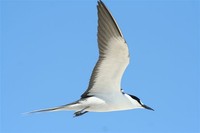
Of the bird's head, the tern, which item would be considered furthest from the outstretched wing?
the bird's head

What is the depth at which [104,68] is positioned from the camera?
9664mm

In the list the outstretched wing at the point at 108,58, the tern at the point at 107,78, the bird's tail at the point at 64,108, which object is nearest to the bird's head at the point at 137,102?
the tern at the point at 107,78

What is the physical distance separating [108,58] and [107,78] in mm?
467

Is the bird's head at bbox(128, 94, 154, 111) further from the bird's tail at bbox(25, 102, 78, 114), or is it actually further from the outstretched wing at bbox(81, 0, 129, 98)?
the bird's tail at bbox(25, 102, 78, 114)

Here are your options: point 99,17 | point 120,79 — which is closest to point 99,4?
point 99,17

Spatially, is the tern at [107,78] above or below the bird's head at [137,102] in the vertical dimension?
above

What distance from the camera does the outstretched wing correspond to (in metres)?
8.98

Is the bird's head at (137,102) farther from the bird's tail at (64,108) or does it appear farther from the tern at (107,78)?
the bird's tail at (64,108)

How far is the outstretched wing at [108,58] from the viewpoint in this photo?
354 inches

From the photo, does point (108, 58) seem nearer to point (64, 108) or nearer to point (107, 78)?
point (107, 78)

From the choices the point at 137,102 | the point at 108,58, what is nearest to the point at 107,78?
the point at 108,58

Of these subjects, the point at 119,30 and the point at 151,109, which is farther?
the point at 151,109

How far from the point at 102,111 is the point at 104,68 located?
723 millimetres

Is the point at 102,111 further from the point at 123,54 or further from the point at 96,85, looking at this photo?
the point at 123,54
